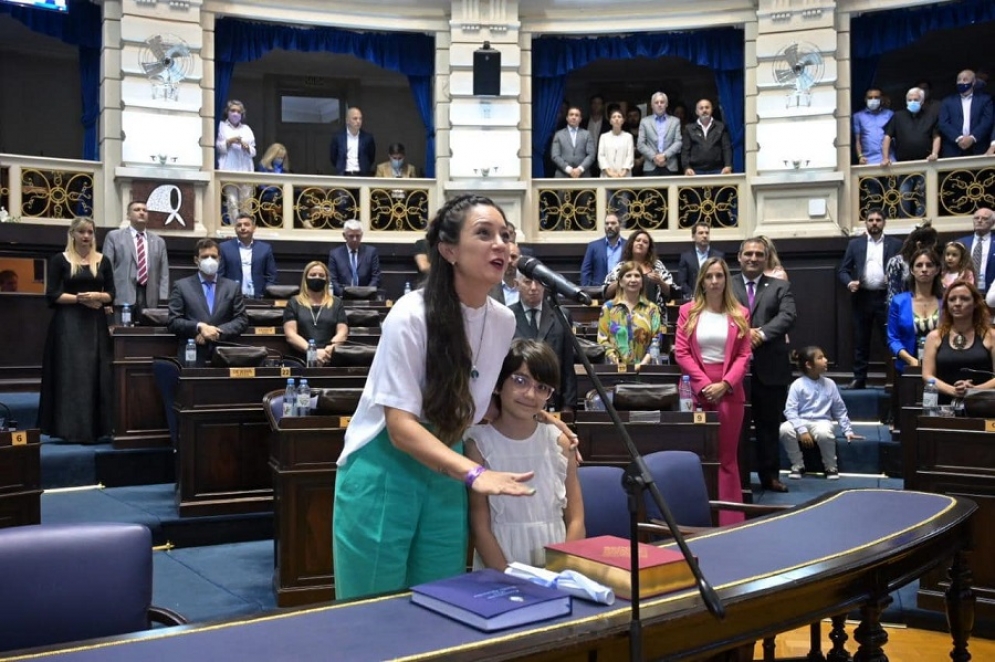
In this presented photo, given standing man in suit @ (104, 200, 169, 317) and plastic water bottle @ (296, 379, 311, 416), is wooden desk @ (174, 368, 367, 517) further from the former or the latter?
standing man in suit @ (104, 200, 169, 317)

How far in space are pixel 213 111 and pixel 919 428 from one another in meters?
8.35

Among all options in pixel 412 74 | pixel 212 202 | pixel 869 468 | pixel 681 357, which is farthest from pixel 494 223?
pixel 412 74

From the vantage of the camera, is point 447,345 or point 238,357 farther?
point 238,357

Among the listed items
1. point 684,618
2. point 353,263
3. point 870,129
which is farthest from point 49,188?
point 684,618

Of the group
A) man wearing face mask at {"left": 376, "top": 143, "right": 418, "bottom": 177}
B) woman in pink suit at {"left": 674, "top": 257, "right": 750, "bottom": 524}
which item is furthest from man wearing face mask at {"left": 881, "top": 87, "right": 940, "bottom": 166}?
woman in pink suit at {"left": 674, "top": 257, "right": 750, "bottom": 524}

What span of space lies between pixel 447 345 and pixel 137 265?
21.4 ft

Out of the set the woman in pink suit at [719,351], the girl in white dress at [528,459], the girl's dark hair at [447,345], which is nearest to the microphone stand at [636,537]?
the girl's dark hair at [447,345]

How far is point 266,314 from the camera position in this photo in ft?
23.7

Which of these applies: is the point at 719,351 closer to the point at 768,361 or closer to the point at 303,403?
the point at 768,361

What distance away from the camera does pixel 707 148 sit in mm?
10727

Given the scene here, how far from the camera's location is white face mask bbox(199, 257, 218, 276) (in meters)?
6.63

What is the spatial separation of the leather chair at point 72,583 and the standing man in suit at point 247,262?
20.8 feet

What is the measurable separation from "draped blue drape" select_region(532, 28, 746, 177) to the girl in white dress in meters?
8.98

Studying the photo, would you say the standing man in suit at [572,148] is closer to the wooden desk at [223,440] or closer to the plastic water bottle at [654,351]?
the plastic water bottle at [654,351]
